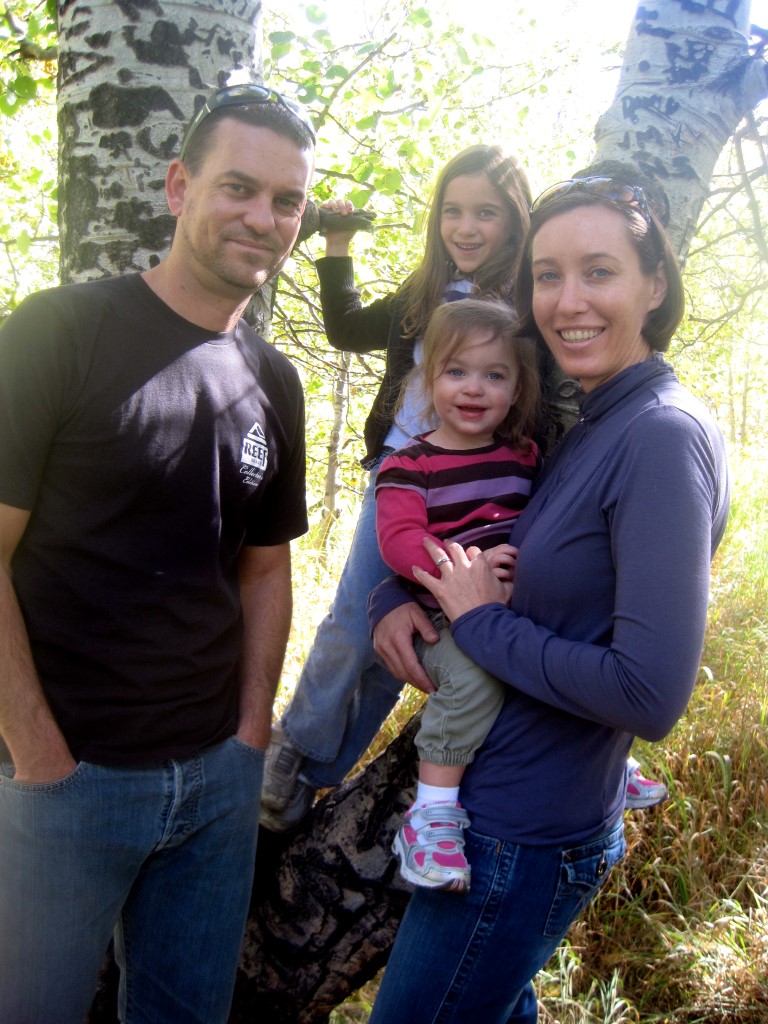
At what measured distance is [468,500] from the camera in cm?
213

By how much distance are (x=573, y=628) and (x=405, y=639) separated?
529 millimetres

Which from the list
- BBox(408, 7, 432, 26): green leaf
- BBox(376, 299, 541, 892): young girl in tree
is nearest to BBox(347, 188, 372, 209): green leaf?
BBox(408, 7, 432, 26): green leaf

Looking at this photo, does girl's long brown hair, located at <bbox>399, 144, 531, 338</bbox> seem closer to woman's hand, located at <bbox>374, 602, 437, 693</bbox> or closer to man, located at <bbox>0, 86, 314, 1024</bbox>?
man, located at <bbox>0, 86, 314, 1024</bbox>

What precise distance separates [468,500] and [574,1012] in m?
1.99

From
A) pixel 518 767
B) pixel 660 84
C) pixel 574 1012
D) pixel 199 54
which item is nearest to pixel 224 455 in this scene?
pixel 518 767

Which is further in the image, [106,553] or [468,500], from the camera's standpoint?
[468,500]

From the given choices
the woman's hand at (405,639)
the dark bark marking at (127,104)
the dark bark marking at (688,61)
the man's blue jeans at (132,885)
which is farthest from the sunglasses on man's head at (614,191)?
the man's blue jeans at (132,885)

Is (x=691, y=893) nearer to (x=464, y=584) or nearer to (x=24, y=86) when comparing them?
(x=464, y=584)

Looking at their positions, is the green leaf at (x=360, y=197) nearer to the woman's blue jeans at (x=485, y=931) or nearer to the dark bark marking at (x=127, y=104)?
the dark bark marking at (x=127, y=104)

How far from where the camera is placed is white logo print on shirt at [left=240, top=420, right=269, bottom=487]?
6.60 feet

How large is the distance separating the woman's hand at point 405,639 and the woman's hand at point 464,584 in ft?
0.51

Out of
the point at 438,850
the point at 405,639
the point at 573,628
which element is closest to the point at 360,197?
the point at 405,639

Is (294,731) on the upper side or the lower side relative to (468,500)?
lower

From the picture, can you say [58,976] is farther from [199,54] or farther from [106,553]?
[199,54]
